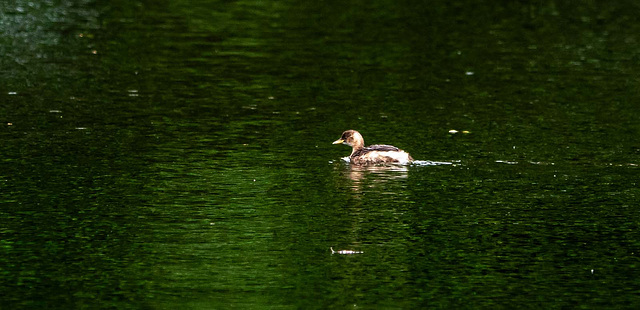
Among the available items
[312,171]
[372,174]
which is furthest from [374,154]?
[312,171]

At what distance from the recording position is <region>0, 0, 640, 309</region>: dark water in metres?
11.0

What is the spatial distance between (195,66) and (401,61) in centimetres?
481

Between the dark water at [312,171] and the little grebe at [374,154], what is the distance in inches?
12.4

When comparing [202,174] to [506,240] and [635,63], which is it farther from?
[635,63]

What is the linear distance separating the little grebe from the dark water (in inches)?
12.4

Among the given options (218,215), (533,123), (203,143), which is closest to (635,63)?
(533,123)

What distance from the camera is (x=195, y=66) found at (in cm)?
2694

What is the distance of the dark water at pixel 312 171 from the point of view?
11016 mm

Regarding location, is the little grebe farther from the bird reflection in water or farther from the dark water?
the dark water

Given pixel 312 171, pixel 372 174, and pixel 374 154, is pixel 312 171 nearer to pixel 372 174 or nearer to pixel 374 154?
pixel 372 174

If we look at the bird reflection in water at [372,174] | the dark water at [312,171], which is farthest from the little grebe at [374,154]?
the dark water at [312,171]

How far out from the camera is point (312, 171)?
16.3m

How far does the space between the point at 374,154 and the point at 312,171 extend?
1053mm

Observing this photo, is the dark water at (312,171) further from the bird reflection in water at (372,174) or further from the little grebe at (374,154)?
the little grebe at (374,154)
